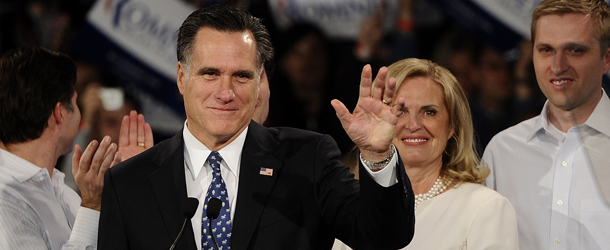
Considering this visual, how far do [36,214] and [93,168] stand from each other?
316 mm

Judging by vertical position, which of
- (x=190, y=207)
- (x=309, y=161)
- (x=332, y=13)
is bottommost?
(x=190, y=207)

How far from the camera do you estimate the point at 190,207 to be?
1648 mm

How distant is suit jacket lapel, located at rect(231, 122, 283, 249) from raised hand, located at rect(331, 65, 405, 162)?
32cm

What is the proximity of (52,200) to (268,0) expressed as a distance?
7.83 feet

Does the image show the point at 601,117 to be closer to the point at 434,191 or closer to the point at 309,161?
the point at 434,191

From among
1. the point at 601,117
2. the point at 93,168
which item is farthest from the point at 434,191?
the point at 93,168

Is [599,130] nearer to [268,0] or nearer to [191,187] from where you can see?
[191,187]

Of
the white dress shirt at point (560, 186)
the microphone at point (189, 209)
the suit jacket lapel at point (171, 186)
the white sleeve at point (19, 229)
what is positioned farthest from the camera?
the white dress shirt at point (560, 186)

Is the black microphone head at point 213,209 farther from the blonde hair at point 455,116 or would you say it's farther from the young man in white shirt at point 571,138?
the young man in white shirt at point 571,138

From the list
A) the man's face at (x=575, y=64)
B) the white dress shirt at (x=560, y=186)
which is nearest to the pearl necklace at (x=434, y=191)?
the white dress shirt at (x=560, y=186)

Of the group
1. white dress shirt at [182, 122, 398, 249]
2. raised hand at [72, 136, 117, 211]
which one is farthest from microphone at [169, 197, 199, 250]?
raised hand at [72, 136, 117, 211]

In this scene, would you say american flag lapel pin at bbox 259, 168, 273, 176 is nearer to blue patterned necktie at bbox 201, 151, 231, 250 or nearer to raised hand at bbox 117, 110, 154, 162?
→ blue patterned necktie at bbox 201, 151, 231, 250

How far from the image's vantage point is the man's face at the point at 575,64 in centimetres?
236

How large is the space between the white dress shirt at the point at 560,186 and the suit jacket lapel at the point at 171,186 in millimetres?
1292
